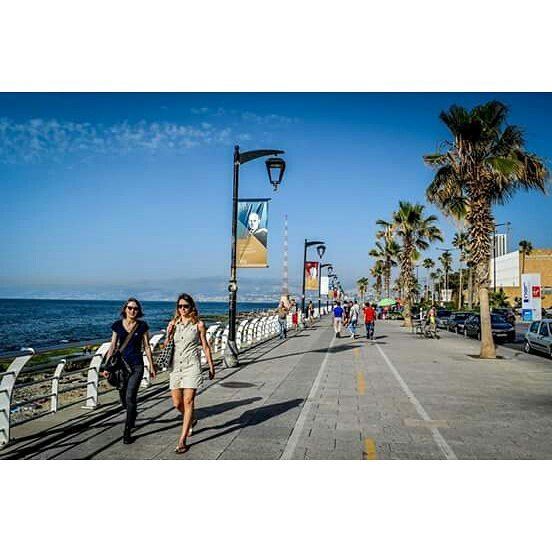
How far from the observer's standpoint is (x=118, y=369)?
6.99 meters

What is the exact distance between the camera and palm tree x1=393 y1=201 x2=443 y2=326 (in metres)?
40.7

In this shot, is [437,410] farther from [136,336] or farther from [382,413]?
[136,336]

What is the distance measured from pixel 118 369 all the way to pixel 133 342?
0.39 meters

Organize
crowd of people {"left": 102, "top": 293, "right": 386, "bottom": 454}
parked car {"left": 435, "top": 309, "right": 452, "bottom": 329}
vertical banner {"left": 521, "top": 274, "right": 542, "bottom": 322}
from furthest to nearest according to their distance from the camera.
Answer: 1. parked car {"left": 435, "top": 309, "right": 452, "bottom": 329}
2. vertical banner {"left": 521, "top": 274, "right": 542, "bottom": 322}
3. crowd of people {"left": 102, "top": 293, "right": 386, "bottom": 454}

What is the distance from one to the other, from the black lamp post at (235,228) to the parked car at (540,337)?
37.5 feet

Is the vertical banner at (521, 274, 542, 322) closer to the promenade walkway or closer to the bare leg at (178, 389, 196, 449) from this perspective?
the promenade walkway

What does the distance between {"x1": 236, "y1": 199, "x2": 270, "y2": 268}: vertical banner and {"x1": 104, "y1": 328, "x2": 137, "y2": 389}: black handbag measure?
814cm

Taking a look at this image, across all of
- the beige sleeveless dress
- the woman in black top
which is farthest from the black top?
the beige sleeveless dress

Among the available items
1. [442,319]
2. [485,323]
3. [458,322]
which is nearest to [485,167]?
[485,323]

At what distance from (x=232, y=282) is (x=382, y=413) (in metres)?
7.43

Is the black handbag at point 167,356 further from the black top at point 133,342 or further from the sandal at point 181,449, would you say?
the sandal at point 181,449

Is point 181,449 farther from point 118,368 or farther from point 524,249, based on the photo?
point 524,249

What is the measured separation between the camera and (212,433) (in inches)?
286

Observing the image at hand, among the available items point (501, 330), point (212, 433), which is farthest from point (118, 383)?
point (501, 330)
